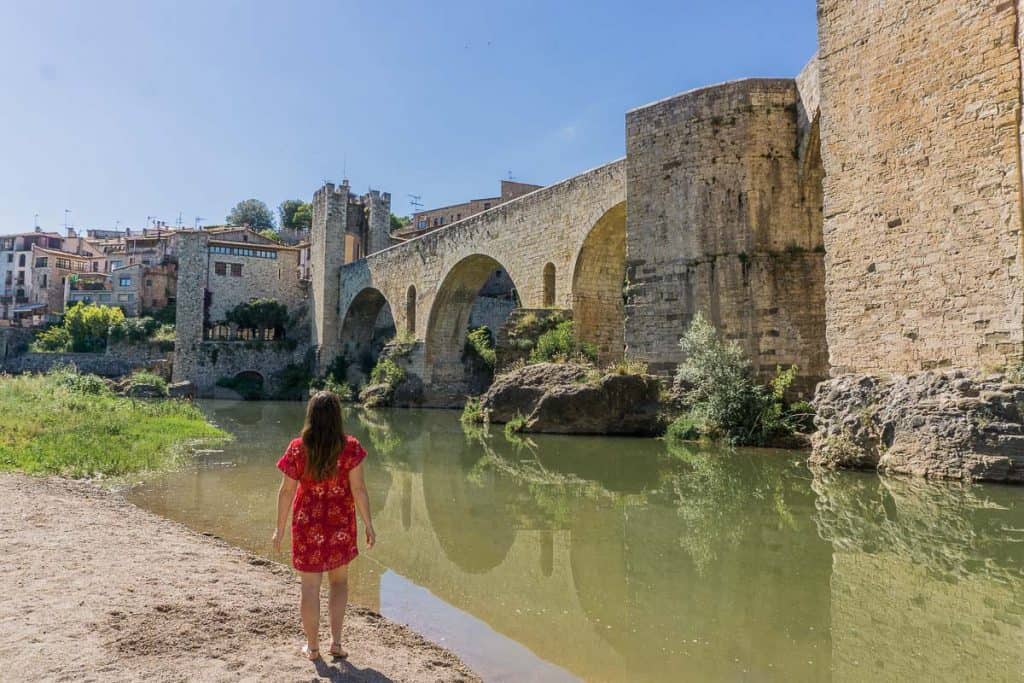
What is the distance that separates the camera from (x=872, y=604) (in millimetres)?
3500

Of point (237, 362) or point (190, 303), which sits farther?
point (190, 303)

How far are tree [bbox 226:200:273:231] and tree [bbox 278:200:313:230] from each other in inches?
165

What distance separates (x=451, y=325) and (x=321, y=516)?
2332cm

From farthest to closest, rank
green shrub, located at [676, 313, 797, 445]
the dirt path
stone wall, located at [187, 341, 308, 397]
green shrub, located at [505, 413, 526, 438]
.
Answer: stone wall, located at [187, 341, 308, 397] < green shrub, located at [505, 413, 526, 438] < green shrub, located at [676, 313, 797, 445] < the dirt path

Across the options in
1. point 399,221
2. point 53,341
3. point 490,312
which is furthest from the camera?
point 399,221

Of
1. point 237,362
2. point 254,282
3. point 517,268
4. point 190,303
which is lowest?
point 237,362

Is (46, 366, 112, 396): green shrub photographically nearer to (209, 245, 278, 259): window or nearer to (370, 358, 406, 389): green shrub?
(370, 358, 406, 389): green shrub

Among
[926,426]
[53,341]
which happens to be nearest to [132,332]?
[53,341]

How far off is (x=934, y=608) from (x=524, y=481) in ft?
15.1

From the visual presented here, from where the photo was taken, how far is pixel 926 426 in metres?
7.12

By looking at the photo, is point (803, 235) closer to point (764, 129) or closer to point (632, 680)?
point (764, 129)

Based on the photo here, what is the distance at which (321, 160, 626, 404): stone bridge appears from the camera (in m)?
A: 17.5

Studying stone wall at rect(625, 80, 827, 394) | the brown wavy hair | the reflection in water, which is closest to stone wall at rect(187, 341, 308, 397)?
stone wall at rect(625, 80, 827, 394)

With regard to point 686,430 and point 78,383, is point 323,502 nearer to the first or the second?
point 686,430
